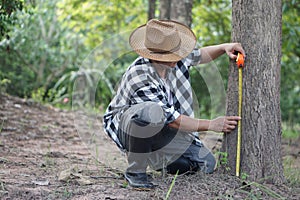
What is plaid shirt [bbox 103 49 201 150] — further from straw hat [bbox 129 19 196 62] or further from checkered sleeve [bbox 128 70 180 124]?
straw hat [bbox 129 19 196 62]

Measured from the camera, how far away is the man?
11.1 feet

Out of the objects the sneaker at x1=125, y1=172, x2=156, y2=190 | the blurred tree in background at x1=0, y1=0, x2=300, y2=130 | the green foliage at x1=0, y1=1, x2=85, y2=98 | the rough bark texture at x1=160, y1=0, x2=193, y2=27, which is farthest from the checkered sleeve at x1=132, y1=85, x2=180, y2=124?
the green foliage at x1=0, y1=1, x2=85, y2=98

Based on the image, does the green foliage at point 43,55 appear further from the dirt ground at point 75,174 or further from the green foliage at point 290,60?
the green foliage at point 290,60

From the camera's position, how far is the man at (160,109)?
3387mm

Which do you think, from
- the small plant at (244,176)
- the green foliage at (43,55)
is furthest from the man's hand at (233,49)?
the green foliage at (43,55)

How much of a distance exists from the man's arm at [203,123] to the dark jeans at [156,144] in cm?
13

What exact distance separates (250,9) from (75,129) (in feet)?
12.5

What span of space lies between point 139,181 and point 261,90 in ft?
3.54

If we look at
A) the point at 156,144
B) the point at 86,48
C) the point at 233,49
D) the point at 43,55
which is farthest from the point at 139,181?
the point at 86,48

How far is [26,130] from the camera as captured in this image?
5766 mm

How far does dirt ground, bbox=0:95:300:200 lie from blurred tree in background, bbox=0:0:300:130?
2247 mm

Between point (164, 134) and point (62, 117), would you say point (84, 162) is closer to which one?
point (164, 134)

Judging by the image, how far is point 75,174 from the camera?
3514 millimetres

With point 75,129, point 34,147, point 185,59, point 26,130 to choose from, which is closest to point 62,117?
point 75,129
